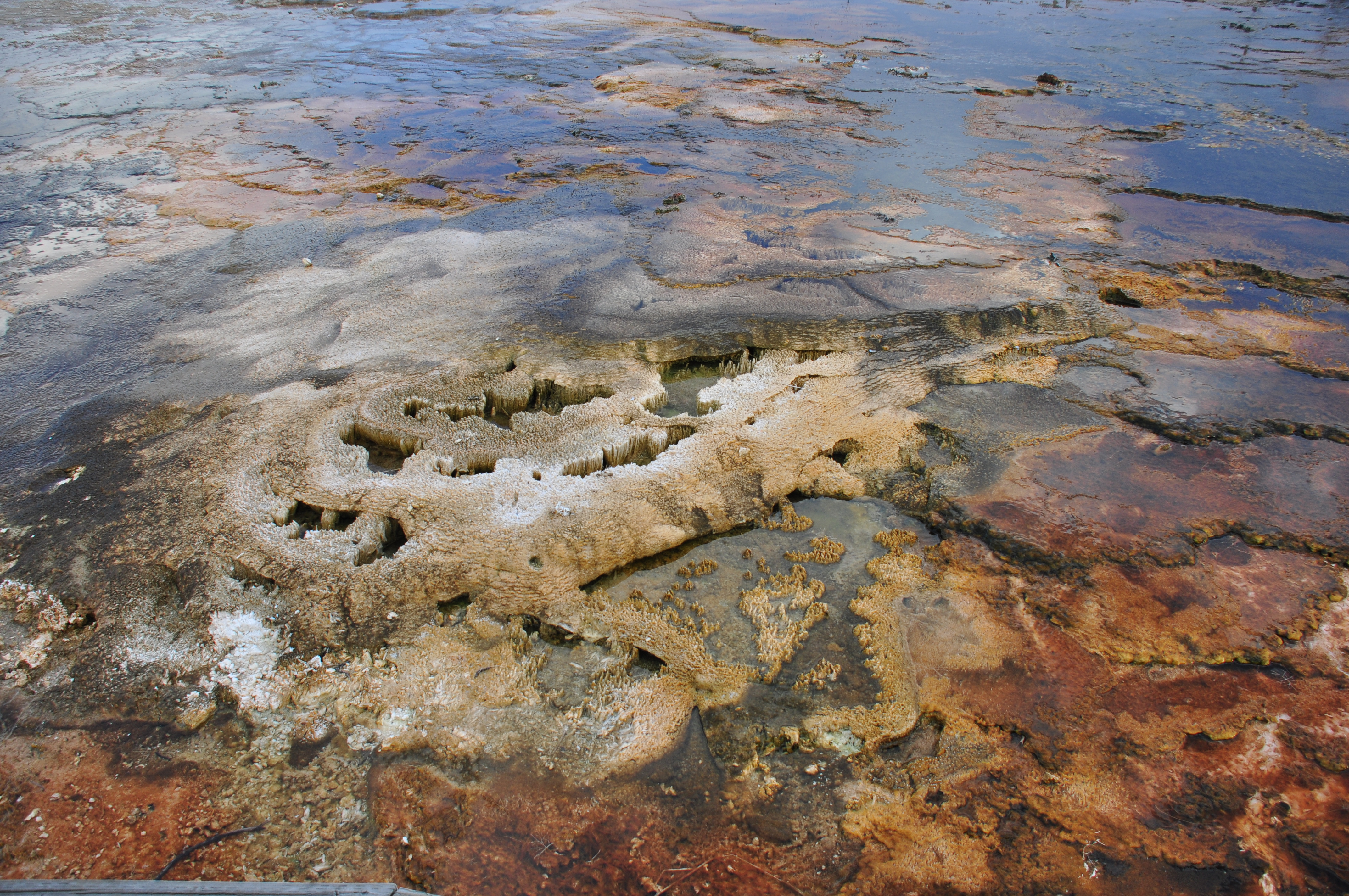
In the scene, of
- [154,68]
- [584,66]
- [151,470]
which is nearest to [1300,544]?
[151,470]

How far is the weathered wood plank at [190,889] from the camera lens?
3.67 feet

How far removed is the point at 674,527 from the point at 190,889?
1406 millimetres

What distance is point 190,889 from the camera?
118 centimetres

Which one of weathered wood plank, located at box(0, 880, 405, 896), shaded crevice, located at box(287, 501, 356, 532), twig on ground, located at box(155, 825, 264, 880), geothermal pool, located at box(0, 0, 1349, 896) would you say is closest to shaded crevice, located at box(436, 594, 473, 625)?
geothermal pool, located at box(0, 0, 1349, 896)

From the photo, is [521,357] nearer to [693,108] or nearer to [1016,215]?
[1016,215]

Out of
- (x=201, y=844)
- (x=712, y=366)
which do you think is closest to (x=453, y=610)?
(x=201, y=844)

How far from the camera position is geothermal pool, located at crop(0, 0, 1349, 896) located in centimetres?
151

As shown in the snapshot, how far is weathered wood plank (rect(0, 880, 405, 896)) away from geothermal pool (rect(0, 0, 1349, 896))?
24 cm

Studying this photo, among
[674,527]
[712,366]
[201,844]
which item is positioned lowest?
[201,844]

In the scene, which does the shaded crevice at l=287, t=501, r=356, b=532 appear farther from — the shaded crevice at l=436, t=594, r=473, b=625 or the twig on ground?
the twig on ground

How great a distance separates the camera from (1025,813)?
1539 millimetres

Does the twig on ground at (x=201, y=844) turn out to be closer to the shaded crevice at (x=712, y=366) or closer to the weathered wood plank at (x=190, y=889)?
the weathered wood plank at (x=190, y=889)

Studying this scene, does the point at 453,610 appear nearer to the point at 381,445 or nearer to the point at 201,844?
the point at 201,844

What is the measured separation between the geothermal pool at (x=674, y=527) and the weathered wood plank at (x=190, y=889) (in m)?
0.24
